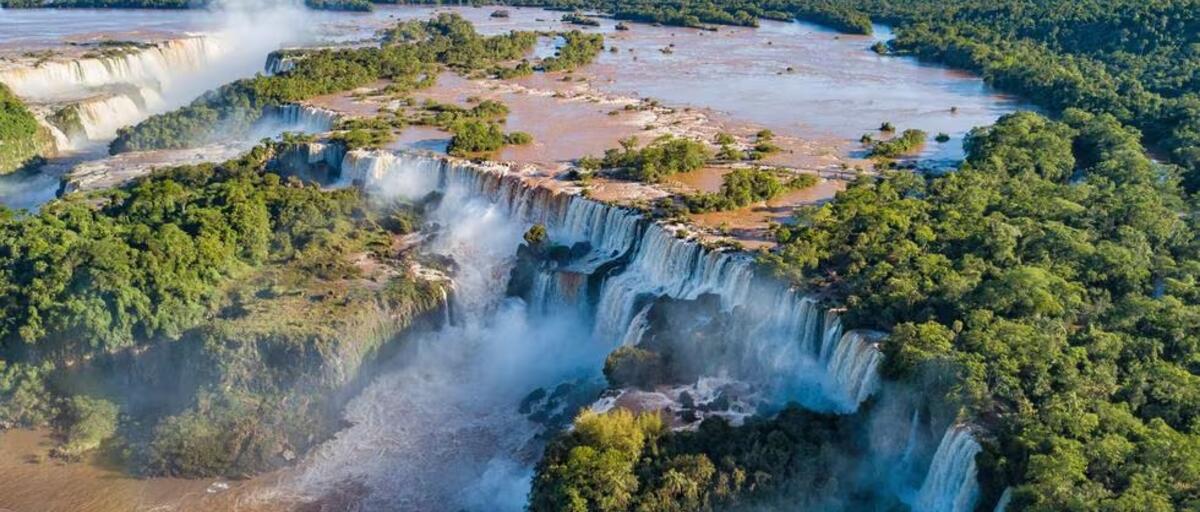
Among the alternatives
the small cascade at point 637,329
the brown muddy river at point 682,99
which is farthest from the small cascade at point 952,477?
the brown muddy river at point 682,99

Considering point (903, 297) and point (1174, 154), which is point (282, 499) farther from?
point (1174, 154)

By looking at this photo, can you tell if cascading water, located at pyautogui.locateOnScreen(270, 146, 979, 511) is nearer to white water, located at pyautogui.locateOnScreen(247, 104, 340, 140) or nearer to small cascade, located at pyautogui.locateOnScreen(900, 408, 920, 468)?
small cascade, located at pyautogui.locateOnScreen(900, 408, 920, 468)

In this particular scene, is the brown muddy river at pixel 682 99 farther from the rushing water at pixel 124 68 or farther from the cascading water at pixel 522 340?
the cascading water at pixel 522 340

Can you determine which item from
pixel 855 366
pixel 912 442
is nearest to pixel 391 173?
pixel 855 366

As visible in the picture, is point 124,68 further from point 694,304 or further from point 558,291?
point 694,304

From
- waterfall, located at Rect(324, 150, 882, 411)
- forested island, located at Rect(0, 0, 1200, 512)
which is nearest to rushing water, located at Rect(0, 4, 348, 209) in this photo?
forested island, located at Rect(0, 0, 1200, 512)

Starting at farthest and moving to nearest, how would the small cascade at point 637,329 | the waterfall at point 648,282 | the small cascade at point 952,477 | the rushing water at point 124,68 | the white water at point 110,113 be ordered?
the white water at point 110,113
the rushing water at point 124,68
the small cascade at point 637,329
the waterfall at point 648,282
the small cascade at point 952,477
